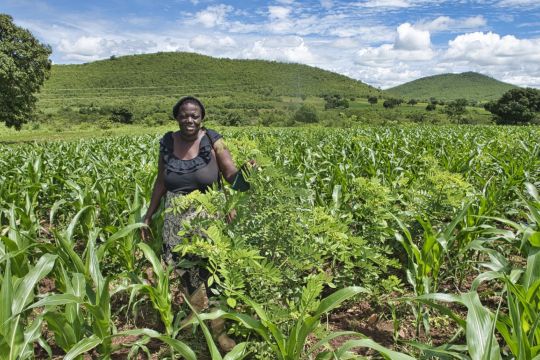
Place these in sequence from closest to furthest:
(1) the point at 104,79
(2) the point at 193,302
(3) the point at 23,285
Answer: (3) the point at 23,285, (2) the point at 193,302, (1) the point at 104,79

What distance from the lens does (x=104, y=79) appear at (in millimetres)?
95000

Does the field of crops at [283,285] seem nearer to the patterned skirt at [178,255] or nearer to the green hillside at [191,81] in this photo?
the patterned skirt at [178,255]

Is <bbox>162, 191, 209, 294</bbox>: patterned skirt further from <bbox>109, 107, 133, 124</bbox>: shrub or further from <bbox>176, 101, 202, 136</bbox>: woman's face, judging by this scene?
<bbox>109, 107, 133, 124</bbox>: shrub

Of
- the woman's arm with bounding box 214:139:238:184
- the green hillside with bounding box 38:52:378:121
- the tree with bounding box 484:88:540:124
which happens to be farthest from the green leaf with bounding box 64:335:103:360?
the green hillside with bounding box 38:52:378:121

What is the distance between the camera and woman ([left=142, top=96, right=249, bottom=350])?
9.21 feet

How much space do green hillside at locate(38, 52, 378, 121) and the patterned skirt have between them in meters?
70.4

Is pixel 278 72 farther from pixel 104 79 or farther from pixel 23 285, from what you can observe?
pixel 23 285

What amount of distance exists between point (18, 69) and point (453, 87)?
152 meters

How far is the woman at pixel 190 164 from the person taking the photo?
281cm

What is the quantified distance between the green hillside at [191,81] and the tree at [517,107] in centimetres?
3609

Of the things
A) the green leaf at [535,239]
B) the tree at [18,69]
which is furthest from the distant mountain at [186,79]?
the green leaf at [535,239]

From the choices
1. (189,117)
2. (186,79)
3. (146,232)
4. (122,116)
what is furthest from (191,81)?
(189,117)

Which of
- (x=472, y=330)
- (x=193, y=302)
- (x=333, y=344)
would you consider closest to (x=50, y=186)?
(x=193, y=302)

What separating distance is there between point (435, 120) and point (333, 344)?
134ft
